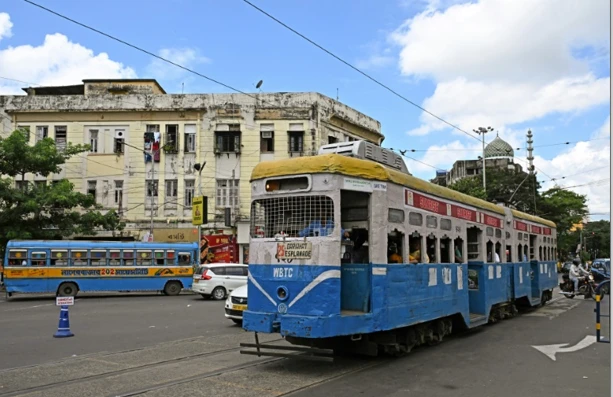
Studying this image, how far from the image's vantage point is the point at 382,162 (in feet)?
31.1

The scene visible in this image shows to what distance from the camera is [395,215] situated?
881cm

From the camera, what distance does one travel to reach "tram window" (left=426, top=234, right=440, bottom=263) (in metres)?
10.1

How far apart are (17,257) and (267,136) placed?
15062 mm

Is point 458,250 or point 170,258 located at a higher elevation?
point 458,250

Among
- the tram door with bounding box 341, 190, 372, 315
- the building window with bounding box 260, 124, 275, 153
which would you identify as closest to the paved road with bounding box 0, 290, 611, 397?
the tram door with bounding box 341, 190, 372, 315

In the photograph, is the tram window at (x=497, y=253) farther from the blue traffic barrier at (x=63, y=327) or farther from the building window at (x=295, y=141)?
the building window at (x=295, y=141)

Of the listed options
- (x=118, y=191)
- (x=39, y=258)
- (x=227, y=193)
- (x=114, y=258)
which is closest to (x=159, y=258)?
(x=114, y=258)

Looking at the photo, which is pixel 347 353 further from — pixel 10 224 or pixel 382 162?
pixel 10 224

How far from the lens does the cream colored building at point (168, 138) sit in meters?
32.1

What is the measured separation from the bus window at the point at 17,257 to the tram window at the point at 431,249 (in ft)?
61.1

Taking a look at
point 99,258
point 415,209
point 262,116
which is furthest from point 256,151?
point 415,209

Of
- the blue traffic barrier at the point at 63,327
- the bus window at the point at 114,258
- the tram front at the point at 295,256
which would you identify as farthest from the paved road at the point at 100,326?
the tram front at the point at 295,256

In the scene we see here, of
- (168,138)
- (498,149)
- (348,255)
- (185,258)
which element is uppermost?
(498,149)

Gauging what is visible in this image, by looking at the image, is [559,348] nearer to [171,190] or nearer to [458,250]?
[458,250]
